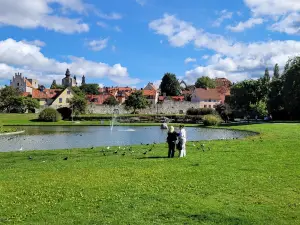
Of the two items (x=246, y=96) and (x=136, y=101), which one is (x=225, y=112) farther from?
(x=136, y=101)

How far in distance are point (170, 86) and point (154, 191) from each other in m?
139

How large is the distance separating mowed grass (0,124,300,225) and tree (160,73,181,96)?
13227 centimetres

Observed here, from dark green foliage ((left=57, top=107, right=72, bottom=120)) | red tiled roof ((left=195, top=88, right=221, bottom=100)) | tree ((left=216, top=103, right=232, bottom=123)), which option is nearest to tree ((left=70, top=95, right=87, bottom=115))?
dark green foliage ((left=57, top=107, right=72, bottom=120))

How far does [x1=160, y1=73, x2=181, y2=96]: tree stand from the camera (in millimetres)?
148375

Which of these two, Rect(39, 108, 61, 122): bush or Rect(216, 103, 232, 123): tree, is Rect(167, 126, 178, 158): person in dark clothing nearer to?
Rect(216, 103, 232, 123): tree

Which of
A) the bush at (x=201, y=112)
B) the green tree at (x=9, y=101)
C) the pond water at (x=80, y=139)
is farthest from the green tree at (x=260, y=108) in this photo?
the green tree at (x=9, y=101)

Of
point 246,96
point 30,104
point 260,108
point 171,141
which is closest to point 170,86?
point 30,104

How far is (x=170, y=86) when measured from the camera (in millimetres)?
149250

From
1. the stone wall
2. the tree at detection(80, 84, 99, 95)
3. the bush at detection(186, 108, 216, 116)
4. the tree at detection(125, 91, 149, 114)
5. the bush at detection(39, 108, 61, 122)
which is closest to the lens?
the bush at detection(39, 108, 61, 122)

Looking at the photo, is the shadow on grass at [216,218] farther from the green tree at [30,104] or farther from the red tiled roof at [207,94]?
the red tiled roof at [207,94]

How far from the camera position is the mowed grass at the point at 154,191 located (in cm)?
841

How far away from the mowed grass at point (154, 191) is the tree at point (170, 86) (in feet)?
434

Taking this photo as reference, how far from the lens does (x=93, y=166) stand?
593 inches

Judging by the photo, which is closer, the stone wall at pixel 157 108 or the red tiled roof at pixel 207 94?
the stone wall at pixel 157 108
